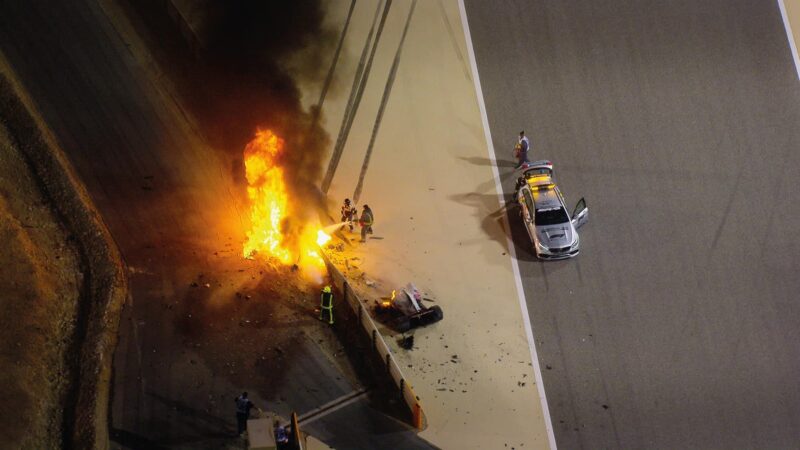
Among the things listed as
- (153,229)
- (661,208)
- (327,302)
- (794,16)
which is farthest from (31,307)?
(794,16)

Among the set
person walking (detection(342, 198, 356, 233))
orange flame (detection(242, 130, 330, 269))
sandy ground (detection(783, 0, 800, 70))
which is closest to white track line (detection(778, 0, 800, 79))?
sandy ground (detection(783, 0, 800, 70))

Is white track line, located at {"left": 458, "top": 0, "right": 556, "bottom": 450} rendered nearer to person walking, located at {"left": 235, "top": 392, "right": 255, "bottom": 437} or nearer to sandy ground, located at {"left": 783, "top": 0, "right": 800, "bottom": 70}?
person walking, located at {"left": 235, "top": 392, "right": 255, "bottom": 437}

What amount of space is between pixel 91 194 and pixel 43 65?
5835 mm

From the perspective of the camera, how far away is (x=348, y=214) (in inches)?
1158

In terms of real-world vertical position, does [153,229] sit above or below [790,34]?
below

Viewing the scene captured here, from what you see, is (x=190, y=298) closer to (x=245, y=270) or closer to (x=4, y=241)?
(x=245, y=270)

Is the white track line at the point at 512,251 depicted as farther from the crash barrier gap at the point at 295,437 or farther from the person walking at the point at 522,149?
the crash barrier gap at the point at 295,437

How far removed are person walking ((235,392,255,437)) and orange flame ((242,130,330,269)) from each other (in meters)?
6.00

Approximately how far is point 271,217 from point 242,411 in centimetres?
763

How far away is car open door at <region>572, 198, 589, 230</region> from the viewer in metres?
29.5

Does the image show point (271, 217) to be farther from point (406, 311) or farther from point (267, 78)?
point (267, 78)

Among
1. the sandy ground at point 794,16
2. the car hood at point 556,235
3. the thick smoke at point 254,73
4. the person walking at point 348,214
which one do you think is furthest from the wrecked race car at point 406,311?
the sandy ground at point 794,16

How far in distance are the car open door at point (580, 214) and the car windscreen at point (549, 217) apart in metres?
0.54

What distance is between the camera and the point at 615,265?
95.8ft
